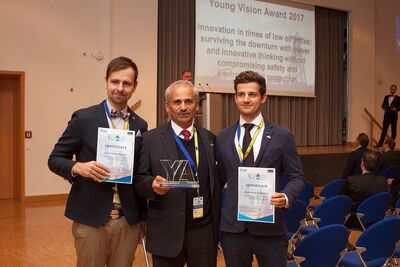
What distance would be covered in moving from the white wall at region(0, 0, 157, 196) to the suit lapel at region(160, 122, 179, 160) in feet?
20.1

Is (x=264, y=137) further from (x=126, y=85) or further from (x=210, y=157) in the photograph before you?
(x=126, y=85)

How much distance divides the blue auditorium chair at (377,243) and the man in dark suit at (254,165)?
0.94 m

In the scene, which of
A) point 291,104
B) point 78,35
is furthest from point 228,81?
point 78,35

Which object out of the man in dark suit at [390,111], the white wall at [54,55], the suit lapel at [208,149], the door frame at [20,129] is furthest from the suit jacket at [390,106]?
the suit lapel at [208,149]

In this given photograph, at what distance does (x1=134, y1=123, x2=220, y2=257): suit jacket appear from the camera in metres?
2.24

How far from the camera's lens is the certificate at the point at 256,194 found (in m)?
2.19

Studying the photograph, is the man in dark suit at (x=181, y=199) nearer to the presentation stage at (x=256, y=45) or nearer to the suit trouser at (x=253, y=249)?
the suit trouser at (x=253, y=249)

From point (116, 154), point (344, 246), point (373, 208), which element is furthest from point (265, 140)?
point (373, 208)

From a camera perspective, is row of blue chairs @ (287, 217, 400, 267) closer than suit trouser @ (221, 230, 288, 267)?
No

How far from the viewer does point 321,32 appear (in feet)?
40.8

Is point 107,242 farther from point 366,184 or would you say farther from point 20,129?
point 20,129

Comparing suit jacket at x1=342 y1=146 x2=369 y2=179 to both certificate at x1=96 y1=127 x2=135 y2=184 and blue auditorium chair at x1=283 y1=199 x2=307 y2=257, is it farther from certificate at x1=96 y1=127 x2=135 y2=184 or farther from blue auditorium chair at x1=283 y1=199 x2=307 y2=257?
certificate at x1=96 y1=127 x2=135 y2=184

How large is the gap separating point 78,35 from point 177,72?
8.13 feet

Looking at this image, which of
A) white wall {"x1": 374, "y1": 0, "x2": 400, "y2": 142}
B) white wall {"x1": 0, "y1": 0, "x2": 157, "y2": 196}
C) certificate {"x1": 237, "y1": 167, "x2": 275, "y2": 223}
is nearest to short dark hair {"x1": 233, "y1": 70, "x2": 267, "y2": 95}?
certificate {"x1": 237, "y1": 167, "x2": 275, "y2": 223}
